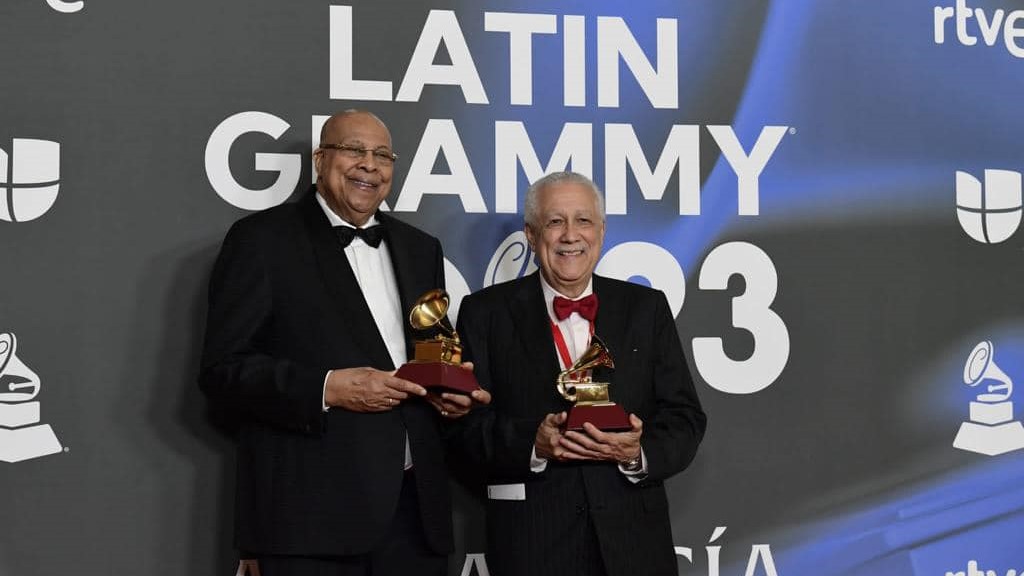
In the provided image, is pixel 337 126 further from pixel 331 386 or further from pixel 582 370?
pixel 582 370

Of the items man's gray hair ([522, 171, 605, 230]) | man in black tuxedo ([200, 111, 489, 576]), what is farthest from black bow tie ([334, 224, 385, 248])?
man's gray hair ([522, 171, 605, 230])

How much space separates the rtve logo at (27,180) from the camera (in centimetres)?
329

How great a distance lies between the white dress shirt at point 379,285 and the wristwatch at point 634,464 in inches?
23.3

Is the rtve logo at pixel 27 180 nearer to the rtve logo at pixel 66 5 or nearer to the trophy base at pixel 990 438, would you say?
the rtve logo at pixel 66 5

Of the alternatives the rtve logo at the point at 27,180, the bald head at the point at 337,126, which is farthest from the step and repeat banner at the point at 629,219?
the bald head at the point at 337,126

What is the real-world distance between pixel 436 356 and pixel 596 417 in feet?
1.24

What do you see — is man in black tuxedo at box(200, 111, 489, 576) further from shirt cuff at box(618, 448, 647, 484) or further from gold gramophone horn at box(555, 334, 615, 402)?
shirt cuff at box(618, 448, 647, 484)

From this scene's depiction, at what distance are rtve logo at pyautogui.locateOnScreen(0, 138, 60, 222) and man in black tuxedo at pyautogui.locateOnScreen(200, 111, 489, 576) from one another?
31.0 inches

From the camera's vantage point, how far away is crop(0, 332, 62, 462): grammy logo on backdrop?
10.6 feet

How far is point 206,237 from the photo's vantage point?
335 centimetres

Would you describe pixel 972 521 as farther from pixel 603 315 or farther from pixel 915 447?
pixel 603 315

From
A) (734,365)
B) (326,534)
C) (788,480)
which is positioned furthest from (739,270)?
(326,534)

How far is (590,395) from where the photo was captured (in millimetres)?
2602

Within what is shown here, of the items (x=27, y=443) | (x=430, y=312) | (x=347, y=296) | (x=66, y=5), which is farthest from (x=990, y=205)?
(x=27, y=443)
